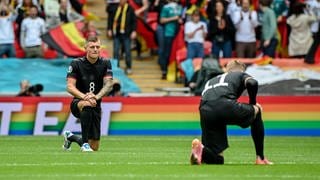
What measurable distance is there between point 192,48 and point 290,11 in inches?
127

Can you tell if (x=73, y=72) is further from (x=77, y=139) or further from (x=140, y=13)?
(x=140, y=13)

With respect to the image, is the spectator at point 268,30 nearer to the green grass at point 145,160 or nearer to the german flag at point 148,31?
the german flag at point 148,31

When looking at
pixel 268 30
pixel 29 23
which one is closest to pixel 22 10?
pixel 29 23

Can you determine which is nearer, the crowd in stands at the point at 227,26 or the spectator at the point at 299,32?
the crowd in stands at the point at 227,26

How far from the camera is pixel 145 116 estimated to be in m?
26.4

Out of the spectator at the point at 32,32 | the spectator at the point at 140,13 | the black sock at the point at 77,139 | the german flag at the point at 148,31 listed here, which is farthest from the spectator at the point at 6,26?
the black sock at the point at 77,139

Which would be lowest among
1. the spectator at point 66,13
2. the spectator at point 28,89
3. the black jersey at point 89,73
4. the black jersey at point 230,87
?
the spectator at point 28,89

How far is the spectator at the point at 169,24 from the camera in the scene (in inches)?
1198

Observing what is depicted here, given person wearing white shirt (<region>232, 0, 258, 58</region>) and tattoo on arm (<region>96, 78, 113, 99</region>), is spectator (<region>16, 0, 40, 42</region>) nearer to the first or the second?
person wearing white shirt (<region>232, 0, 258, 58</region>)

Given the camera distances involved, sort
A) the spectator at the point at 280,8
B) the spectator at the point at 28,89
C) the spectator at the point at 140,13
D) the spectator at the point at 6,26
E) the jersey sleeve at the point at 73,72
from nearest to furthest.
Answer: the jersey sleeve at the point at 73,72 → the spectator at the point at 28,89 → the spectator at the point at 6,26 → the spectator at the point at 280,8 → the spectator at the point at 140,13

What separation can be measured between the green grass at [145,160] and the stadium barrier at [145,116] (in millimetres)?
2042

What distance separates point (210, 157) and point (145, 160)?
1.48 metres

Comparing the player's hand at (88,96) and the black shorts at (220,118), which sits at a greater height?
the black shorts at (220,118)

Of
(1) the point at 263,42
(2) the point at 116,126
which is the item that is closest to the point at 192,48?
(1) the point at 263,42
